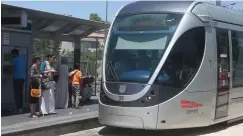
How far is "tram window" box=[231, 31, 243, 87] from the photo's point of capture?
11.0m

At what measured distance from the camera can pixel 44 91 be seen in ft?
36.5

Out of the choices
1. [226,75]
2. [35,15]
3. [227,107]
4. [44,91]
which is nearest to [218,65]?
[226,75]

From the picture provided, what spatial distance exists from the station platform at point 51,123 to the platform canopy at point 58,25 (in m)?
2.77

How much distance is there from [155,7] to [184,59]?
1.42m

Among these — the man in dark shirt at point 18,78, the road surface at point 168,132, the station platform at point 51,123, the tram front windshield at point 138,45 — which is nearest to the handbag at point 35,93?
Answer: the station platform at point 51,123

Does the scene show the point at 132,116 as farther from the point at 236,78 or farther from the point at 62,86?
the point at 62,86

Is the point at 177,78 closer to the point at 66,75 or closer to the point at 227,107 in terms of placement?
the point at 227,107

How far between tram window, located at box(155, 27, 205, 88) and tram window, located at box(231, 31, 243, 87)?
1.71 metres

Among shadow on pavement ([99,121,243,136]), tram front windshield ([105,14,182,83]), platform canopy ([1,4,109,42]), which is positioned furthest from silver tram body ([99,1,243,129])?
platform canopy ([1,4,109,42])

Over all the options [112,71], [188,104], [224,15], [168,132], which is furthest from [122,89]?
[224,15]

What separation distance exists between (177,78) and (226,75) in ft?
6.28

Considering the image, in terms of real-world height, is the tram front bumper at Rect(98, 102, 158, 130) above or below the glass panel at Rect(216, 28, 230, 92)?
below

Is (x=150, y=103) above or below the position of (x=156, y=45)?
below

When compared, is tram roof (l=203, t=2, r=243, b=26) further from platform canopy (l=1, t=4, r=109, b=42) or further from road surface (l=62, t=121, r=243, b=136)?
platform canopy (l=1, t=4, r=109, b=42)
